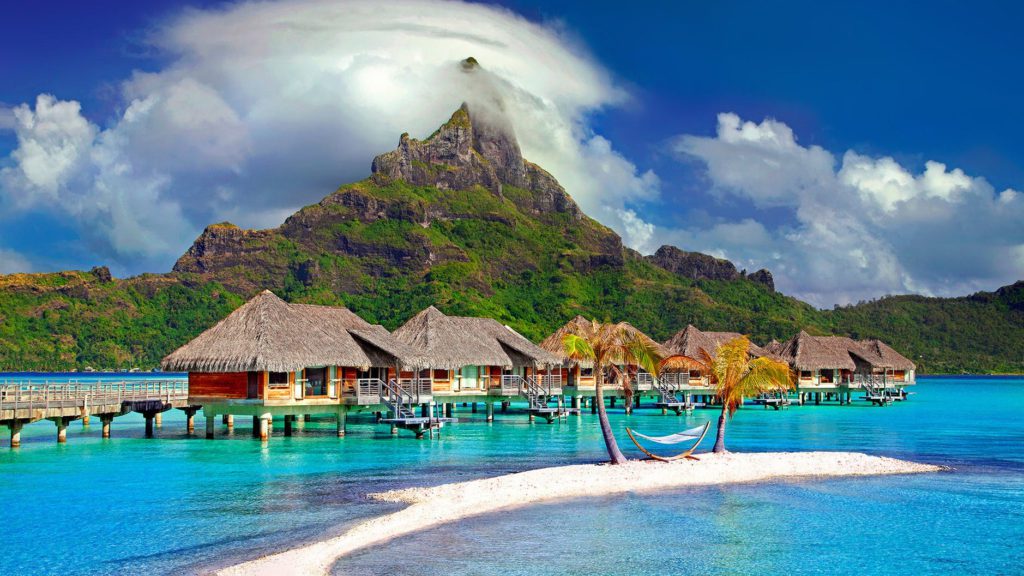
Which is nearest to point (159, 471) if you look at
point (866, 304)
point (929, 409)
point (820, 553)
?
point (820, 553)

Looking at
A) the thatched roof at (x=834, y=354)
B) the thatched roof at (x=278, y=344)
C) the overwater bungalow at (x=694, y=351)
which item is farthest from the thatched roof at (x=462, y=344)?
the thatched roof at (x=834, y=354)

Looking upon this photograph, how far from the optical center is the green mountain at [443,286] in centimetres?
14012

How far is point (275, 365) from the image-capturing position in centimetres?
3453

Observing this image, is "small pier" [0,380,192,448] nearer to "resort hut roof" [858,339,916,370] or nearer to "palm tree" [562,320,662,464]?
"palm tree" [562,320,662,464]

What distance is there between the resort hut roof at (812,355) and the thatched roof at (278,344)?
130ft

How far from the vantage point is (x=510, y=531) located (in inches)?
748

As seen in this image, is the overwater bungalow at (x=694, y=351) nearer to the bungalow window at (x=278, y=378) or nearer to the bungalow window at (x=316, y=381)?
the bungalow window at (x=316, y=381)

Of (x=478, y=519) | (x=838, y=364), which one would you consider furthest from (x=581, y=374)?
(x=478, y=519)

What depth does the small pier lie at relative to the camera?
1286 inches

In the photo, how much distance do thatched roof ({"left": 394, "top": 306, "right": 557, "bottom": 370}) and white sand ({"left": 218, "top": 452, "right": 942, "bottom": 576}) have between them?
16.9 m

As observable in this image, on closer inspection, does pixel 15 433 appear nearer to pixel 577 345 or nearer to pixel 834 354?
pixel 577 345

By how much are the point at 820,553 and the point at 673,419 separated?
3704 cm

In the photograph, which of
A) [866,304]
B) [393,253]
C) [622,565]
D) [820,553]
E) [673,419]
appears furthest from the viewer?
[866,304]

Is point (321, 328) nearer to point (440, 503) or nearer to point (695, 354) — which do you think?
point (440, 503)
